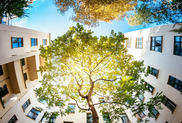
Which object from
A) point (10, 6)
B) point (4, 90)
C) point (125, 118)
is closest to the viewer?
point (10, 6)

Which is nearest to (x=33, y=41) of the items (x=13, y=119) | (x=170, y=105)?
(x=13, y=119)

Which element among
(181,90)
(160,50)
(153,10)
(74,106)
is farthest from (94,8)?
(74,106)

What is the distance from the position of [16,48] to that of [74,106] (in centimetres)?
1210

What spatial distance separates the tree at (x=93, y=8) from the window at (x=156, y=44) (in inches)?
195

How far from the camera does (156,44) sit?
1047cm

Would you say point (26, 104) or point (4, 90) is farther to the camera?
point (26, 104)

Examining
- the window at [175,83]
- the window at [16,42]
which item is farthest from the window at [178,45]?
the window at [16,42]

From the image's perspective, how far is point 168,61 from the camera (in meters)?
8.60

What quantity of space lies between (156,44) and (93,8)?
878 cm

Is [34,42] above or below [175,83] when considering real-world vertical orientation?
above

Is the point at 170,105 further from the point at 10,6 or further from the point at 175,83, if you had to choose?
the point at 10,6

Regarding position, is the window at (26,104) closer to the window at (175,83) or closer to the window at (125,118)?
the window at (125,118)

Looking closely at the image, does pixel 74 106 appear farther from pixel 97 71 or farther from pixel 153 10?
pixel 153 10

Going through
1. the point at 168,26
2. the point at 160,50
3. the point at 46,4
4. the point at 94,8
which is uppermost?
the point at 46,4
